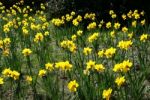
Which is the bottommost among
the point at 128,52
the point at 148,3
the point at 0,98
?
the point at 0,98

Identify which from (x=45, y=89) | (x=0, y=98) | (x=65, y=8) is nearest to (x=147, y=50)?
(x=45, y=89)

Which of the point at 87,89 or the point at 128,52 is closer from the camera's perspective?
Answer: the point at 87,89

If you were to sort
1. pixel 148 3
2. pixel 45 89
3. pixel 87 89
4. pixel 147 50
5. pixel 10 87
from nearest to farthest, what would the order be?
pixel 87 89 → pixel 45 89 → pixel 10 87 → pixel 147 50 → pixel 148 3

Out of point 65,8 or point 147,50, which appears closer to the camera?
point 147,50

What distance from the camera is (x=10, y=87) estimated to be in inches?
241

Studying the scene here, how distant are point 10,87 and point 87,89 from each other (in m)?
1.62

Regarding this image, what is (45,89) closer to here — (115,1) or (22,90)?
(22,90)

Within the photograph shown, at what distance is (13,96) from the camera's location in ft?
18.6

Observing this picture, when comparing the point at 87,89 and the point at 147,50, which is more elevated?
the point at 147,50

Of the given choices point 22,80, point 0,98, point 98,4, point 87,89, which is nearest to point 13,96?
point 0,98

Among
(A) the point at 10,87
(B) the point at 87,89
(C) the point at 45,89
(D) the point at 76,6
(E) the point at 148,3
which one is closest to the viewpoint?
(B) the point at 87,89

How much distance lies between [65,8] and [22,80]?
4091mm

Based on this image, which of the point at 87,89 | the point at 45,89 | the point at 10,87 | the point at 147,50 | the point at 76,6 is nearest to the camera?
the point at 87,89

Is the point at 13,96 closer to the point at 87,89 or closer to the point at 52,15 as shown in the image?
the point at 87,89
